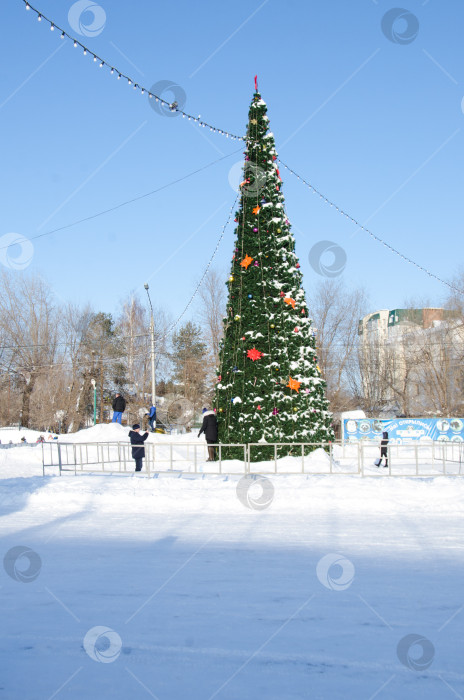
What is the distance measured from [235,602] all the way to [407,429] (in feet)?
76.6

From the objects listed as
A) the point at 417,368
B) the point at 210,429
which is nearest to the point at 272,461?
the point at 210,429

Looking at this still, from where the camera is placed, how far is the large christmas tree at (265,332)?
18.1 m

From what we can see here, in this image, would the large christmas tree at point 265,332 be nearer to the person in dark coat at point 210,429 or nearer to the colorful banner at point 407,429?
the person in dark coat at point 210,429

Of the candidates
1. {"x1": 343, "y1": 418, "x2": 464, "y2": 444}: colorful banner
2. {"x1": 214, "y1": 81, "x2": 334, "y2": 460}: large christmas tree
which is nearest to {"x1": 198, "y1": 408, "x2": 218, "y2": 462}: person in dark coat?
{"x1": 214, "y1": 81, "x2": 334, "y2": 460}: large christmas tree

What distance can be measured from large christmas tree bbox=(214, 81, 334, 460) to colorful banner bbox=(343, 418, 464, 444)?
886 centimetres

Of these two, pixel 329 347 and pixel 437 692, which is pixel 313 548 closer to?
pixel 437 692

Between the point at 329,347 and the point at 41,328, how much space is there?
73.7 ft

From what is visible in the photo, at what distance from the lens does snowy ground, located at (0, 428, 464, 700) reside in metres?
3.94

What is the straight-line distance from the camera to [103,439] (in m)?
27.5

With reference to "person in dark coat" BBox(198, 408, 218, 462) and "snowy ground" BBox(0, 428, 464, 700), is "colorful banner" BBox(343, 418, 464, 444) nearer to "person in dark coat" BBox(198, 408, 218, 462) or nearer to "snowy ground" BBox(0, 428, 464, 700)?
"person in dark coat" BBox(198, 408, 218, 462)

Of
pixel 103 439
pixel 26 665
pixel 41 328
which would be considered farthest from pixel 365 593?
pixel 41 328

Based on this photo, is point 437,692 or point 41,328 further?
point 41,328

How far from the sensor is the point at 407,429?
27562 mm

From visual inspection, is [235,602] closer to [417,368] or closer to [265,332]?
[265,332]
